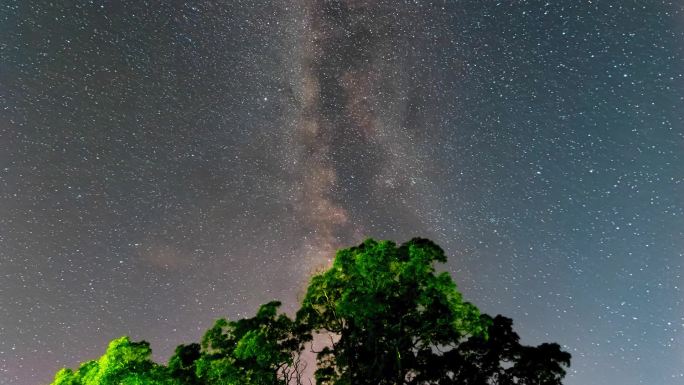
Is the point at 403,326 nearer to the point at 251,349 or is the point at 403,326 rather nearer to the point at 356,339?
the point at 356,339

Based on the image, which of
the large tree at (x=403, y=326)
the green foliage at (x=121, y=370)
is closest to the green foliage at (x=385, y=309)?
the large tree at (x=403, y=326)

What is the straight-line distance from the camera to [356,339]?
14.1m

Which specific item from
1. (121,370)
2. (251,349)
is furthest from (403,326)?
(121,370)

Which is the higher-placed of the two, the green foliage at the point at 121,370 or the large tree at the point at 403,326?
the large tree at the point at 403,326

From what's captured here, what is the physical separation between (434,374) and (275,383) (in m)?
4.84

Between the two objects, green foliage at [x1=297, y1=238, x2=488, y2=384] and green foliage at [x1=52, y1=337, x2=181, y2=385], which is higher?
green foliage at [x1=297, y1=238, x2=488, y2=384]

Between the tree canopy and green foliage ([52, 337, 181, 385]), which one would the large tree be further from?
green foliage ([52, 337, 181, 385])

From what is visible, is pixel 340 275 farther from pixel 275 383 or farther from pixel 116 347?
pixel 116 347

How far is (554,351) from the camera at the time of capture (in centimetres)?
1524

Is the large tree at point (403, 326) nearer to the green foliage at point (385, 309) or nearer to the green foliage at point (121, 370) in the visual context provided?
the green foliage at point (385, 309)

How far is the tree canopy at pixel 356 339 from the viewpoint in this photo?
1254 cm

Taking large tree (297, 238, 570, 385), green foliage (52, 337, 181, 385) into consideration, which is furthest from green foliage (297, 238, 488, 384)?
green foliage (52, 337, 181, 385)

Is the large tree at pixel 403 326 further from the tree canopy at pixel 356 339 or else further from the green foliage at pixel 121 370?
the green foliage at pixel 121 370

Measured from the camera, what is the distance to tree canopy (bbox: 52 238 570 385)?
12.5m
